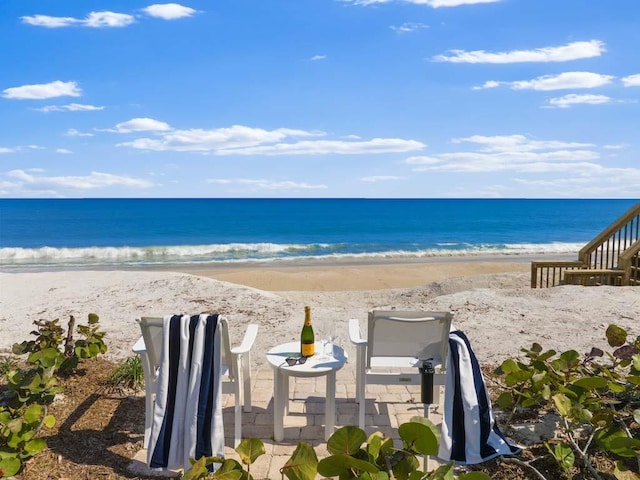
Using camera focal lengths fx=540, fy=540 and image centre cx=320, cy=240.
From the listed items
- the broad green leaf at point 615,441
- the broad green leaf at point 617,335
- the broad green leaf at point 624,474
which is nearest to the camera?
the broad green leaf at point 624,474

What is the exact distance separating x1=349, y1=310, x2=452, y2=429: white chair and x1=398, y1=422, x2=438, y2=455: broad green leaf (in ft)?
5.14

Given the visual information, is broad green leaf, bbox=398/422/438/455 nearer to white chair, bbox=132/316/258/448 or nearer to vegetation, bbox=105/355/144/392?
white chair, bbox=132/316/258/448

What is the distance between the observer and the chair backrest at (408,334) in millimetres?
3809

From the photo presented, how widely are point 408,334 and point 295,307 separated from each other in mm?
4264

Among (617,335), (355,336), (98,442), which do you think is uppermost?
(617,335)

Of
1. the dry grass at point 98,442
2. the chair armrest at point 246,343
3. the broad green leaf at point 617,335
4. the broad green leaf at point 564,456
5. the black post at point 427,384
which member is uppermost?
the broad green leaf at point 617,335

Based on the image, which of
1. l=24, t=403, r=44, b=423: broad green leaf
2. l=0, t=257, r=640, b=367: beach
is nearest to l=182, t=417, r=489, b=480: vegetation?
l=24, t=403, r=44, b=423: broad green leaf

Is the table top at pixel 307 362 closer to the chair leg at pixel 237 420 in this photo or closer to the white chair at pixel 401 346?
the white chair at pixel 401 346

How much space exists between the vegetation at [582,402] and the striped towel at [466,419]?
195 mm

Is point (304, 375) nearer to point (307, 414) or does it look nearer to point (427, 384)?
point (307, 414)

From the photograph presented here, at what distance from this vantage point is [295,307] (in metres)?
8.05

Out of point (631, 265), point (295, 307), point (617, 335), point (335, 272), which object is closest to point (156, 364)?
point (617, 335)

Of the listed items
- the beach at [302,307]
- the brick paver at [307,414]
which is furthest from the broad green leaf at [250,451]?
the beach at [302,307]

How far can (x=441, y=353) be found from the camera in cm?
399
